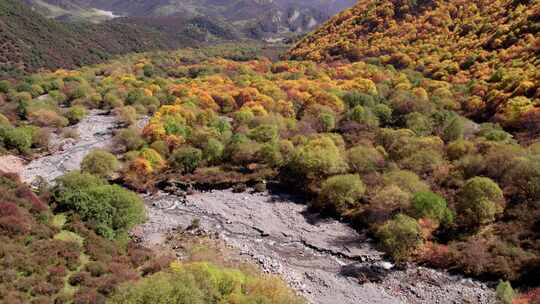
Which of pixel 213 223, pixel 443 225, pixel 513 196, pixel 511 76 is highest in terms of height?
pixel 511 76

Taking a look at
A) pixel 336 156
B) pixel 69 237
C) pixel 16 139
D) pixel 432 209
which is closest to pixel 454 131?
pixel 336 156

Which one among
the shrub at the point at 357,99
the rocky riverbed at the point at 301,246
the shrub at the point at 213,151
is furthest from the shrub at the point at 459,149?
the shrub at the point at 213,151

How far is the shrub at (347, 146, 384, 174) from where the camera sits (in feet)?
155

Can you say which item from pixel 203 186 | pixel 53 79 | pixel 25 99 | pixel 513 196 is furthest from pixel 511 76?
pixel 53 79

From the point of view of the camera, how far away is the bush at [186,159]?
5197 centimetres

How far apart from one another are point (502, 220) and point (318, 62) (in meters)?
85.5

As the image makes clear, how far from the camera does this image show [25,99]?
7812 centimetres

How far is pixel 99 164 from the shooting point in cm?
4853

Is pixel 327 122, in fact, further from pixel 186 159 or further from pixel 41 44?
pixel 41 44

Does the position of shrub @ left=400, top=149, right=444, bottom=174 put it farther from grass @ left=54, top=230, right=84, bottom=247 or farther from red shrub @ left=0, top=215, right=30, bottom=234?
red shrub @ left=0, top=215, right=30, bottom=234

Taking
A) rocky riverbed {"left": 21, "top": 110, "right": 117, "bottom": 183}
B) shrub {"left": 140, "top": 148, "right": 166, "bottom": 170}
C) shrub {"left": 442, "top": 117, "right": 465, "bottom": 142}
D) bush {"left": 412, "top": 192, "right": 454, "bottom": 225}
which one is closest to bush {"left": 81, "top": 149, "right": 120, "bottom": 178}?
shrub {"left": 140, "top": 148, "right": 166, "bottom": 170}

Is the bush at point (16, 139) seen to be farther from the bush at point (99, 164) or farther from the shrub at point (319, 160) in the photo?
the shrub at point (319, 160)

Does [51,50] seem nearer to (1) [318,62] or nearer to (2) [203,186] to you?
(1) [318,62]

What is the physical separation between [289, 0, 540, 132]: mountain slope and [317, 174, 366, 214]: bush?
2635 cm
